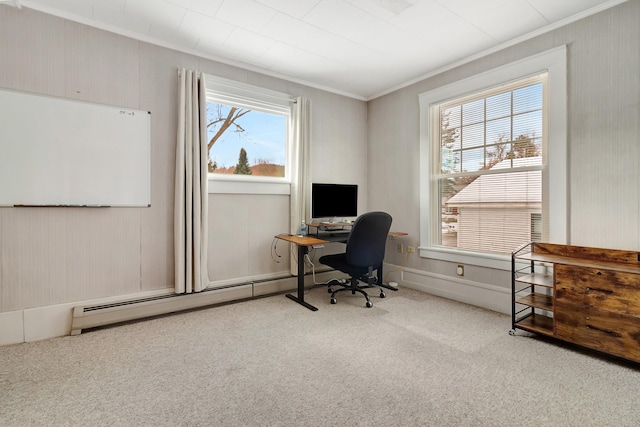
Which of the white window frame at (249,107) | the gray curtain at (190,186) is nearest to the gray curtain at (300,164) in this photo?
the white window frame at (249,107)

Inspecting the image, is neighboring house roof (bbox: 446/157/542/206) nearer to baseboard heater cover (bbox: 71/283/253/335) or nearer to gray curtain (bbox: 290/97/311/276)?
gray curtain (bbox: 290/97/311/276)

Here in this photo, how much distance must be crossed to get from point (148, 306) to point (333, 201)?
2.33 meters

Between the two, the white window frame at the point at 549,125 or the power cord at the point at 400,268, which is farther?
the power cord at the point at 400,268

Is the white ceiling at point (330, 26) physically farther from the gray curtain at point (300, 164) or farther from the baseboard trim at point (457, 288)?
the baseboard trim at point (457, 288)

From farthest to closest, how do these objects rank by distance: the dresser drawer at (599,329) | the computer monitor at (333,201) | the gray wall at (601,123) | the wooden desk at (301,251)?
the computer monitor at (333,201)
the wooden desk at (301,251)
the gray wall at (601,123)
the dresser drawer at (599,329)

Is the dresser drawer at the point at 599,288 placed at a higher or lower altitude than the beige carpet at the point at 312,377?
higher

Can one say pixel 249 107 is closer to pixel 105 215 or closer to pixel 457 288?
pixel 105 215

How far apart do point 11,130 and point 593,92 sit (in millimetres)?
4673

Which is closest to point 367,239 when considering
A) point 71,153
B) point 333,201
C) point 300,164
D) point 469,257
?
point 333,201

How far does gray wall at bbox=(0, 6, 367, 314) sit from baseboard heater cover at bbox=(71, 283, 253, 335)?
17 centimetres

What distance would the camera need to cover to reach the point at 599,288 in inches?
83.1

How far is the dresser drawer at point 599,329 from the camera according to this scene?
1.97 m

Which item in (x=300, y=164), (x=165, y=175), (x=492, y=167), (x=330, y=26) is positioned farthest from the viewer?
(x=300, y=164)

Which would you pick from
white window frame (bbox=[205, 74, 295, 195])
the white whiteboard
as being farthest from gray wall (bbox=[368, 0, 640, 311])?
the white whiteboard
